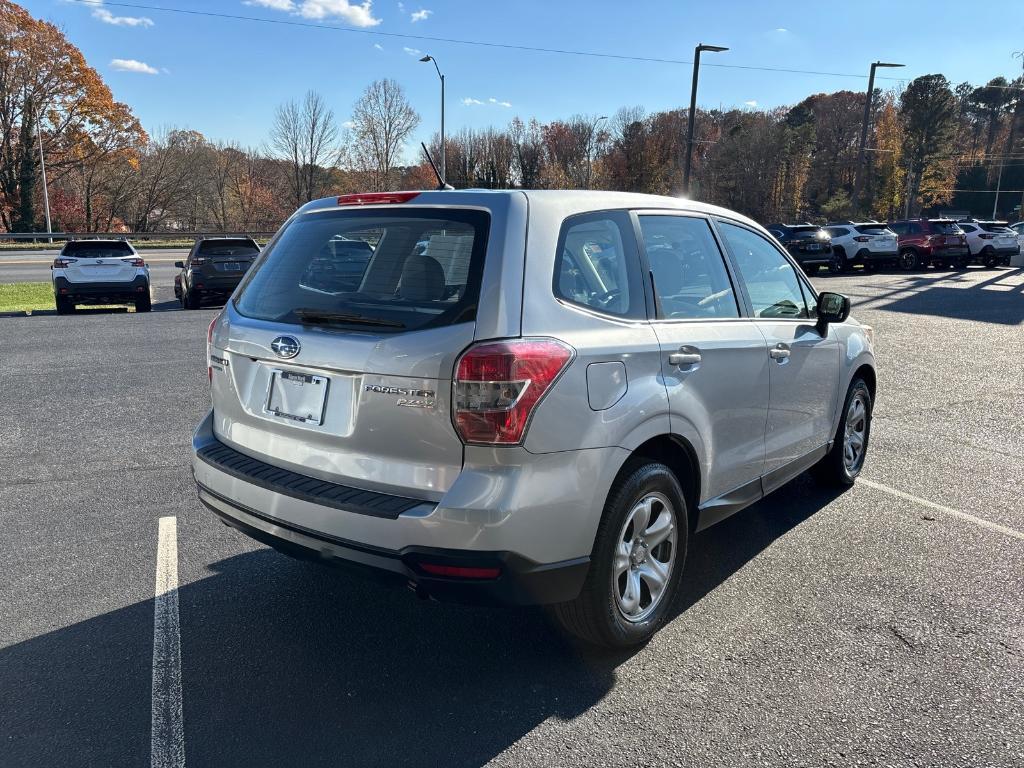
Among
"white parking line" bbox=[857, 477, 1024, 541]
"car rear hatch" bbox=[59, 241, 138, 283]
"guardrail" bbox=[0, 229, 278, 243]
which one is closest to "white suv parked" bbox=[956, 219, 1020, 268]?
"car rear hatch" bbox=[59, 241, 138, 283]

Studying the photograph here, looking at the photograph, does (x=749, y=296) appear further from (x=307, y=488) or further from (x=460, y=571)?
(x=307, y=488)

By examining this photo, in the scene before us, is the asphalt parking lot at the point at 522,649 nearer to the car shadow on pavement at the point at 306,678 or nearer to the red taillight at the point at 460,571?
the car shadow on pavement at the point at 306,678

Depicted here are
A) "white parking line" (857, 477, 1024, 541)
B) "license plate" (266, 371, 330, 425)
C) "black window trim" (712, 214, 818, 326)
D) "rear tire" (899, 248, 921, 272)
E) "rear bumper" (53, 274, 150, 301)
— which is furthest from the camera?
"rear tire" (899, 248, 921, 272)

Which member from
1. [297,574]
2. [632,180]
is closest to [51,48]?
[632,180]

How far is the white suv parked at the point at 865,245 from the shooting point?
2842 centimetres

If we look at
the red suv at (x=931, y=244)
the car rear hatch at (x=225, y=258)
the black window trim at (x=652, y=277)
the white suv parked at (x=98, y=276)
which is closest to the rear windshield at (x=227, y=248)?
the car rear hatch at (x=225, y=258)

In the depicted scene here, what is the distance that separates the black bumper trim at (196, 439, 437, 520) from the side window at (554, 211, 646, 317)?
0.96m

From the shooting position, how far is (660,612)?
11.1 ft

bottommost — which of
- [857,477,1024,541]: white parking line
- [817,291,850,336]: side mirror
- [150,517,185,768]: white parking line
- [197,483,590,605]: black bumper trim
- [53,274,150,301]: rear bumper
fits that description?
[150,517,185,768]: white parking line

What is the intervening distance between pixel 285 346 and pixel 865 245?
2936 cm

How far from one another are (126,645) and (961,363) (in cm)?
1017

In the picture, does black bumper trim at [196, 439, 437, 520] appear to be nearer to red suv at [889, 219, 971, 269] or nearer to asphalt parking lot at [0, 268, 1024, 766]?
asphalt parking lot at [0, 268, 1024, 766]

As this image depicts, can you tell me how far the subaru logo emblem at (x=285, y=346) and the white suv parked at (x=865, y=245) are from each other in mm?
29046

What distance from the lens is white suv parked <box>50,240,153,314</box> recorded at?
51.3 feet
